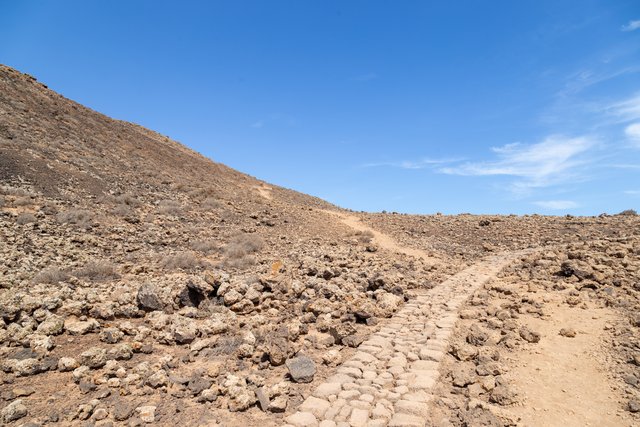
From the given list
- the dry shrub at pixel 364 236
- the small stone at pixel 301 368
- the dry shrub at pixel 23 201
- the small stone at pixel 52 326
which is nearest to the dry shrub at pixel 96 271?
the small stone at pixel 52 326

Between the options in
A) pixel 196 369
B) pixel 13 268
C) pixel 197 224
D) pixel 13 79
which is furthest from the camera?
pixel 13 79

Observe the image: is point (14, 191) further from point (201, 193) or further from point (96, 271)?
point (201, 193)

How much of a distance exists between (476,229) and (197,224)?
1413 cm

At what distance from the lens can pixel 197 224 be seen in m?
15.8

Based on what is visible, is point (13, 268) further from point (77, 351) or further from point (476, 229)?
point (476, 229)

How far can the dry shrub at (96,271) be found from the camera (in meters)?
8.84

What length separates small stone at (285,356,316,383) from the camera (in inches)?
210

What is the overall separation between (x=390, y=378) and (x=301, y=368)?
1.31 m

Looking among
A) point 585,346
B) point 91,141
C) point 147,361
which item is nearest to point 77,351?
point 147,361

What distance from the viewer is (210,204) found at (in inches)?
746

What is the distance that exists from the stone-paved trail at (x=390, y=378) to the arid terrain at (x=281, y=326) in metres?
0.03

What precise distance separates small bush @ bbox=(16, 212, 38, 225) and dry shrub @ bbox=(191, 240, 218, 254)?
4683 mm

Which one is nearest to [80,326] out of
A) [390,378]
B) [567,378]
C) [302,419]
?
[302,419]

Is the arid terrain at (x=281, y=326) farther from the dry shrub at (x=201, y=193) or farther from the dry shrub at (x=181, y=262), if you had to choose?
the dry shrub at (x=201, y=193)
